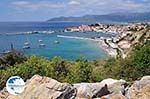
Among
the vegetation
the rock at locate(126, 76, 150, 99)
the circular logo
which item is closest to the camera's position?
the rock at locate(126, 76, 150, 99)

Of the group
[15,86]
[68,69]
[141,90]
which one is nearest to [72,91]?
[15,86]

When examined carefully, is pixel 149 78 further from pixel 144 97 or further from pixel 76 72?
pixel 76 72

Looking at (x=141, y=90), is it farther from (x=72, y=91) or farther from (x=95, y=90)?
(x=72, y=91)

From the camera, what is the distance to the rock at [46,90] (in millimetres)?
13693

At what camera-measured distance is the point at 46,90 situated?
13859 mm

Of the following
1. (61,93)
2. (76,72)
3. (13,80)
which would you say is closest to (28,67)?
(76,72)

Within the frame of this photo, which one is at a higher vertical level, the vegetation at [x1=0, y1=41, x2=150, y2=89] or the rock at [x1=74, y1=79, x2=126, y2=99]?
the rock at [x1=74, y1=79, x2=126, y2=99]

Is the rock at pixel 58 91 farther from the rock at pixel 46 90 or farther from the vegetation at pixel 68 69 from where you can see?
the vegetation at pixel 68 69

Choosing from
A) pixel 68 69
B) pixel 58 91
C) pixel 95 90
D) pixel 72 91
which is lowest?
pixel 68 69

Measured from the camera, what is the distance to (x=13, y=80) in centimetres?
1496

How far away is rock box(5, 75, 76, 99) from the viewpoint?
13693 millimetres

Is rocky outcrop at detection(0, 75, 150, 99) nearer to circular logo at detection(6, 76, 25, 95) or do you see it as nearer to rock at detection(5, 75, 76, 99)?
rock at detection(5, 75, 76, 99)

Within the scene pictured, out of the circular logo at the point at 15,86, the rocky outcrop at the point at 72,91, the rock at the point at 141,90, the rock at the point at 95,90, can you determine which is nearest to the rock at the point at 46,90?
the rocky outcrop at the point at 72,91

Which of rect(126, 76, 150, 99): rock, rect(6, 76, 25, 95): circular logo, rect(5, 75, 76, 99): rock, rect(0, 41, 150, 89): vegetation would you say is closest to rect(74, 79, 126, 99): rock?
rect(5, 75, 76, 99): rock
